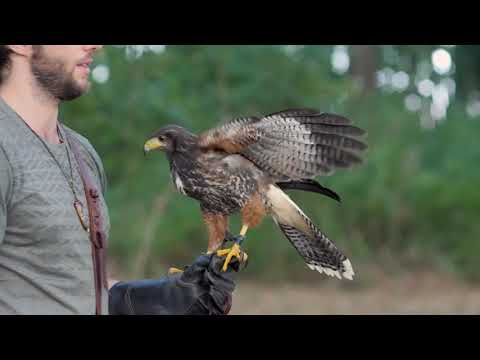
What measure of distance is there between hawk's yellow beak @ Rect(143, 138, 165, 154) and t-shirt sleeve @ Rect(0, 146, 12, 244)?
41cm

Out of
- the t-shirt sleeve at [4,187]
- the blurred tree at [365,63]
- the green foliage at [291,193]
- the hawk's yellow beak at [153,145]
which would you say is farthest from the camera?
the blurred tree at [365,63]

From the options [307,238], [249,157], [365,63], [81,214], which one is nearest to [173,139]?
[249,157]

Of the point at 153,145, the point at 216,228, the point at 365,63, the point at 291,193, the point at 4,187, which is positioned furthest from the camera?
the point at 365,63

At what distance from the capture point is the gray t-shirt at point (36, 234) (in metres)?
1.87

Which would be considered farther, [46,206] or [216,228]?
[216,228]

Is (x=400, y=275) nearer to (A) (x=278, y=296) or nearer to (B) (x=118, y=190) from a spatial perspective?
(A) (x=278, y=296)

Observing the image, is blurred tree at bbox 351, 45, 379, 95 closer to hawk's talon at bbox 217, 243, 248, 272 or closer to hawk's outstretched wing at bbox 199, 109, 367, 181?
hawk's outstretched wing at bbox 199, 109, 367, 181

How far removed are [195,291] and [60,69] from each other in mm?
777

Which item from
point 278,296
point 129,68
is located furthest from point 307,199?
point 129,68

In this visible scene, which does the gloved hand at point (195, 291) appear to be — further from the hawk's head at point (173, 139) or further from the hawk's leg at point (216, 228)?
the hawk's head at point (173, 139)

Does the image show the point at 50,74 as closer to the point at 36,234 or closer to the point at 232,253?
the point at 36,234

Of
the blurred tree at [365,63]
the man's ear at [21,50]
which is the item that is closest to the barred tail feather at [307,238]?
the man's ear at [21,50]

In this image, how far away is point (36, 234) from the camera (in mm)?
1897

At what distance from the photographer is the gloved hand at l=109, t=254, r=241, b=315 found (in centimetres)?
220
